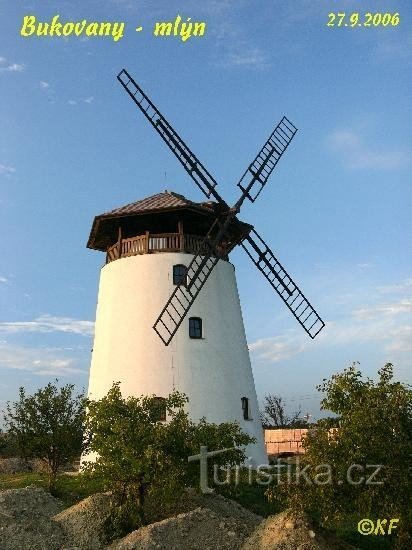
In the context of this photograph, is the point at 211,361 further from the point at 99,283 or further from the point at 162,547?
the point at 162,547

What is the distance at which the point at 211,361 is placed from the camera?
2394 centimetres

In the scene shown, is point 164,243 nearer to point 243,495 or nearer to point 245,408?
point 245,408

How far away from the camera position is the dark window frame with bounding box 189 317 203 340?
79.2 feet

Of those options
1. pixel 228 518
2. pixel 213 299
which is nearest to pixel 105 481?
pixel 228 518

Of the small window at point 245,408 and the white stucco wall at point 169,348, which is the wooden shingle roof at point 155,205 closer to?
the white stucco wall at point 169,348

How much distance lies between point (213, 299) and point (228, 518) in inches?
427

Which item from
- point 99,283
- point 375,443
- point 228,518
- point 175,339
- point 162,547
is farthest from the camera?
point 99,283

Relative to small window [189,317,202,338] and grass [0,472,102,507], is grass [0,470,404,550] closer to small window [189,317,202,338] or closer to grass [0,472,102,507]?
grass [0,472,102,507]

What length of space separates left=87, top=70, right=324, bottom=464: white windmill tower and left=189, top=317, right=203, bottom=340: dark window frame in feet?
0.14

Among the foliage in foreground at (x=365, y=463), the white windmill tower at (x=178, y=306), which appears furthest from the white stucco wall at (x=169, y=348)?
the foliage in foreground at (x=365, y=463)

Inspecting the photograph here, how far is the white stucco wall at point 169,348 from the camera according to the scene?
76.2 feet

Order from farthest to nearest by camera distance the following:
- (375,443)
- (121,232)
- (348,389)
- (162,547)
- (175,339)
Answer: (121,232) → (175,339) → (162,547) → (348,389) → (375,443)

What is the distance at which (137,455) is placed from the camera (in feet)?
51.4

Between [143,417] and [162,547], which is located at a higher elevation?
[143,417]
